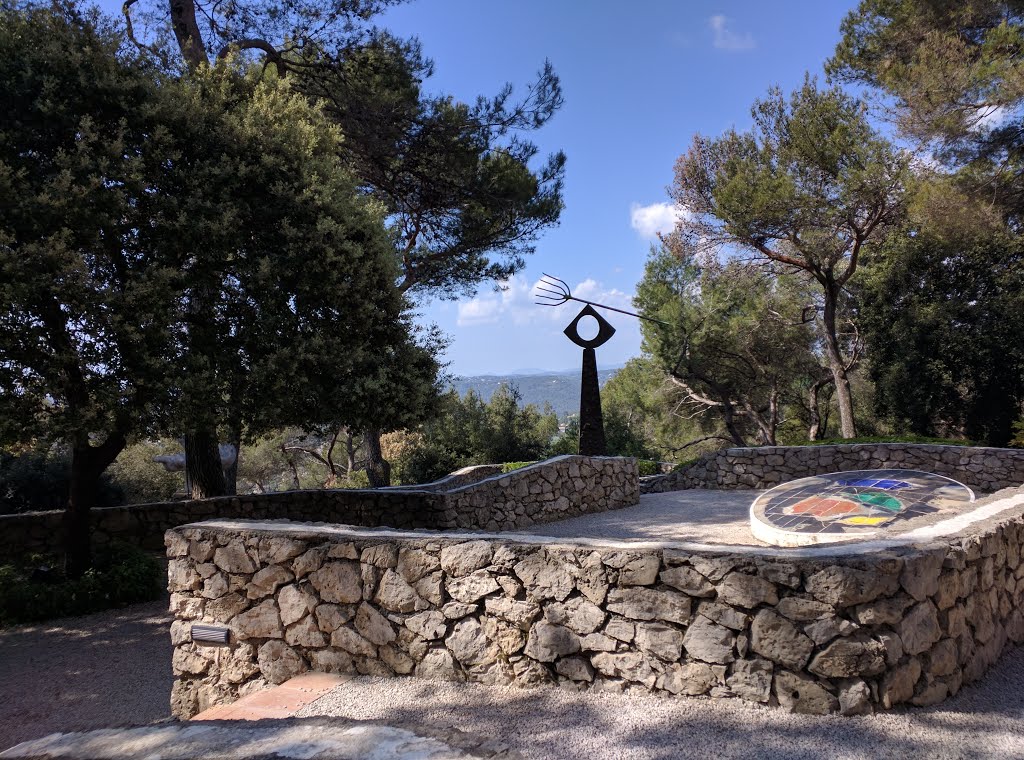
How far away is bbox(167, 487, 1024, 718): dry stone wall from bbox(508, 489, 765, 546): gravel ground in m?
3.35

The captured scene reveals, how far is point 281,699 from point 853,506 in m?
5.53

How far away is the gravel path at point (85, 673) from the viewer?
4270mm

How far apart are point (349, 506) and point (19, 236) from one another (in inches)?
188

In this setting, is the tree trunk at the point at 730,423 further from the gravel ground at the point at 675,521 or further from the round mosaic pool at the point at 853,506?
the round mosaic pool at the point at 853,506

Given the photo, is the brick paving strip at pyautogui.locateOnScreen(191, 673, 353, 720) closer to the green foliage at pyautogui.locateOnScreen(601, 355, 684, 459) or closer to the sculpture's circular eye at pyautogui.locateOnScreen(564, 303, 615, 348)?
the sculpture's circular eye at pyautogui.locateOnScreen(564, 303, 615, 348)

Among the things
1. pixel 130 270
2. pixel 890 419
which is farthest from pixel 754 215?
pixel 130 270

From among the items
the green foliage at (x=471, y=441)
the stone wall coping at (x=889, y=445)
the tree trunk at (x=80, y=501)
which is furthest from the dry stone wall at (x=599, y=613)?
the green foliage at (x=471, y=441)

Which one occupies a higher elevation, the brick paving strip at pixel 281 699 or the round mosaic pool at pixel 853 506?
the round mosaic pool at pixel 853 506

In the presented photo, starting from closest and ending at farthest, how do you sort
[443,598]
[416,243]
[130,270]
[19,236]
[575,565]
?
[575,565]
[443,598]
[19,236]
[130,270]
[416,243]

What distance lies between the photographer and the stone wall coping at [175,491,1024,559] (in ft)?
8.95

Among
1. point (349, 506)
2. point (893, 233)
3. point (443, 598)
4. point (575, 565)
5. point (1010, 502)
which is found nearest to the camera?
point (575, 565)

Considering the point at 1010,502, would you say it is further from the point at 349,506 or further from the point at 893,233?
the point at 893,233

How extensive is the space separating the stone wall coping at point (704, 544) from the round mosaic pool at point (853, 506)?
49.7 inches

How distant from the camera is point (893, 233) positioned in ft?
49.7
